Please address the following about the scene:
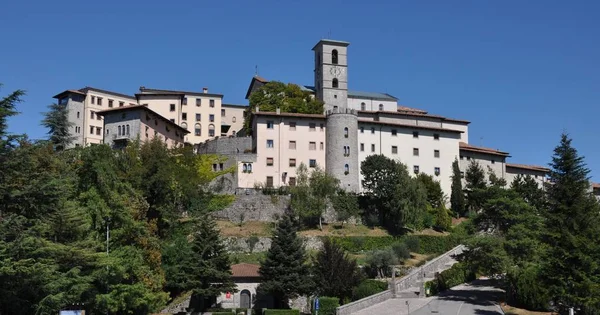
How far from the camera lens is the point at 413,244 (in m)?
66.5

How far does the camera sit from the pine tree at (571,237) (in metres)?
40.5

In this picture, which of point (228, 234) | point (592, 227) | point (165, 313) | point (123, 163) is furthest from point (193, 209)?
point (592, 227)

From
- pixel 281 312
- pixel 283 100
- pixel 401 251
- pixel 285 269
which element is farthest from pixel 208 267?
pixel 283 100

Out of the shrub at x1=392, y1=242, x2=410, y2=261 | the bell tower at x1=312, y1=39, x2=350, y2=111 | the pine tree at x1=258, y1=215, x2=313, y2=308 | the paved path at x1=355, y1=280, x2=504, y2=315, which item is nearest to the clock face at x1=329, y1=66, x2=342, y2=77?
the bell tower at x1=312, y1=39, x2=350, y2=111

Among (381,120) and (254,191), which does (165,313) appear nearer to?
(254,191)

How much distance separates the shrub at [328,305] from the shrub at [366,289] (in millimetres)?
2744

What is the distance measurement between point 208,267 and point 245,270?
4.73 m

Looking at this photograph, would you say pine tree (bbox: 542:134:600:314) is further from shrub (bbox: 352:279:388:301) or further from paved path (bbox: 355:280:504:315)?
shrub (bbox: 352:279:388:301)

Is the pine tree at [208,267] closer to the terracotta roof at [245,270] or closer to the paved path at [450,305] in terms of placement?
the terracotta roof at [245,270]

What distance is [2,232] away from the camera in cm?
3472

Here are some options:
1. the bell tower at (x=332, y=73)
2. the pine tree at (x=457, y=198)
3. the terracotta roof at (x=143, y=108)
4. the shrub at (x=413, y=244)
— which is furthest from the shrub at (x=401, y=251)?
the terracotta roof at (x=143, y=108)

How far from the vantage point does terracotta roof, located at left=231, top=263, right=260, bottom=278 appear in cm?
5247

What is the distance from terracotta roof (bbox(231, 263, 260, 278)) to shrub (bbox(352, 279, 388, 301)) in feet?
25.5

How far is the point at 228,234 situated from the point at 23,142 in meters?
29.4
